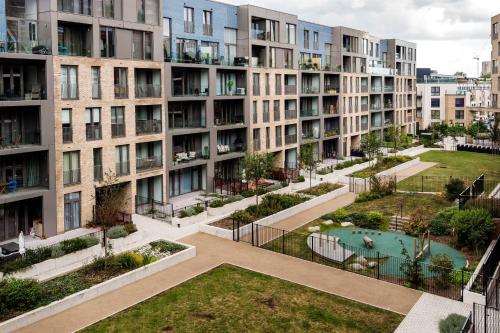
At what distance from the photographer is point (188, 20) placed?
41.5 metres

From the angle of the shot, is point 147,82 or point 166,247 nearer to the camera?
point 166,247

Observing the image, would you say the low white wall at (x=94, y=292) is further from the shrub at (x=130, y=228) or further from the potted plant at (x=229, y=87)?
the potted plant at (x=229, y=87)

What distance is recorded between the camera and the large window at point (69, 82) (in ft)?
99.4

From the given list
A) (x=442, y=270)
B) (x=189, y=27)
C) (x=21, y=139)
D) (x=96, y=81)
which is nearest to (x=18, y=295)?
(x=21, y=139)

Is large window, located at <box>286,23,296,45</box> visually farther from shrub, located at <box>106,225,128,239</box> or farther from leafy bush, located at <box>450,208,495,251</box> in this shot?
shrub, located at <box>106,225,128,239</box>

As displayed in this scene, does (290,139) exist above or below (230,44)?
below

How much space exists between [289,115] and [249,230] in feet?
74.1

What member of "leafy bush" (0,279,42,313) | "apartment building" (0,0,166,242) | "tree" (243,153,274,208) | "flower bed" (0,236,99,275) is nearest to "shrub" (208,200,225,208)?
"tree" (243,153,274,208)

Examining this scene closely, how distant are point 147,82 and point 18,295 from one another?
20237 mm

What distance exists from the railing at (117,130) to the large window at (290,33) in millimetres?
23280

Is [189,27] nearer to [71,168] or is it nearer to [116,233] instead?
[71,168]

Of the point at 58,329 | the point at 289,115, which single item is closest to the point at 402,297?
the point at 58,329

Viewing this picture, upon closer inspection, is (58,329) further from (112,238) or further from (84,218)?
(84,218)

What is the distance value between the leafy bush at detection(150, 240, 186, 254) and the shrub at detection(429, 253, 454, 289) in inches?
499
